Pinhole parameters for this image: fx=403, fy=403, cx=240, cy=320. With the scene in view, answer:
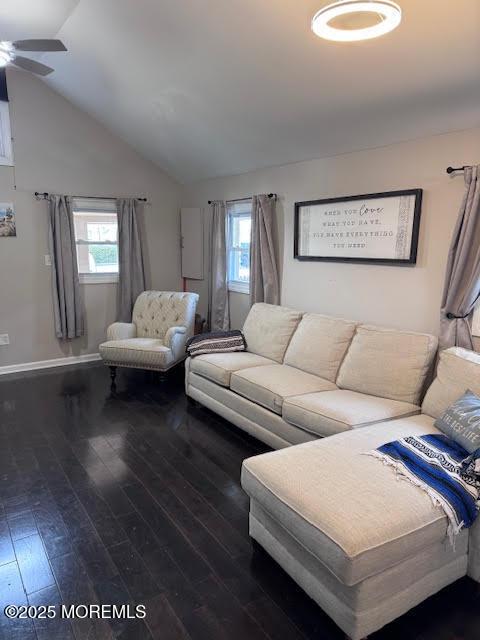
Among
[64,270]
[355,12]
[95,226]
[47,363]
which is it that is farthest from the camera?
[95,226]

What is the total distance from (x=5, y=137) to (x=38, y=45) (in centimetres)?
228

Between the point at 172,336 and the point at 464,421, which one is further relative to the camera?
the point at 172,336

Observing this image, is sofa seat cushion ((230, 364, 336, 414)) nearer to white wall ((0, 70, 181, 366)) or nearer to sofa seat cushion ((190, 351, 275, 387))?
sofa seat cushion ((190, 351, 275, 387))

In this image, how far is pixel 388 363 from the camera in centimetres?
268

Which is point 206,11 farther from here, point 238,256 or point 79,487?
point 79,487

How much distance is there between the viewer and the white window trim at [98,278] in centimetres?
500

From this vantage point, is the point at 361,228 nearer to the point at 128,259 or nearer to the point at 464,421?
the point at 464,421

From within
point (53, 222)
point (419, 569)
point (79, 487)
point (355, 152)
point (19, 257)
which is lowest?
point (79, 487)

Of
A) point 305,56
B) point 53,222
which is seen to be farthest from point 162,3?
point 53,222

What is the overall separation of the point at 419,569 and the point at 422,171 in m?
2.39

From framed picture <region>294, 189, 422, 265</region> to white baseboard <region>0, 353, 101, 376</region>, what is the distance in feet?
9.81

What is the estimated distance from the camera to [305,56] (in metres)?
2.48

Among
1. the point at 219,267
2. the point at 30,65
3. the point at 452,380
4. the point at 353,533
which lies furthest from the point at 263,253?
the point at 353,533

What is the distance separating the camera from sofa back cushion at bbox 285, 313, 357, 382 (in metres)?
3.03
